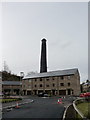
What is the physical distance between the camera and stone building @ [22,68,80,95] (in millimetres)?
57281

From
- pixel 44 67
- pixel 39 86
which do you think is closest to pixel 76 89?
pixel 39 86

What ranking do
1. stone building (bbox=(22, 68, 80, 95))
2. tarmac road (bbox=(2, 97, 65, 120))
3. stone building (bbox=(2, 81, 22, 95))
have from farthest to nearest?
stone building (bbox=(2, 81, 22, 95)) < stone building (bbox=(22, 68, 80, 95)) < tarmac road (bbox=(2, 97, 65, 120))

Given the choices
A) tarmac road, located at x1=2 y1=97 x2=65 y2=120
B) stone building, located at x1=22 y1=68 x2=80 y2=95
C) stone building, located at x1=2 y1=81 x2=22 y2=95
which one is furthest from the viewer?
stone building, located at x1=2 y1=81 x2=22 y2=95

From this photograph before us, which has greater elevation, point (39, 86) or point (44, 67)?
point (44, 67)

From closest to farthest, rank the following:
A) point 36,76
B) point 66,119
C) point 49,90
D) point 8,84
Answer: point 66,119 < point 49,90 < point 36,76 < point 8,84

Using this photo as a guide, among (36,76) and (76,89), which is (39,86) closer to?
(36,76)

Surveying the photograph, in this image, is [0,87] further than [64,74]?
Yes

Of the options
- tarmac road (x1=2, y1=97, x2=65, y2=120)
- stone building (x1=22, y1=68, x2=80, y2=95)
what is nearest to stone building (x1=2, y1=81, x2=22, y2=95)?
stone building (x1=22, y1=68, x2=80, y2=95)

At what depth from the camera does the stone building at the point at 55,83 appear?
5728 centimetres

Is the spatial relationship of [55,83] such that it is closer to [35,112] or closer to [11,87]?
[11,87]

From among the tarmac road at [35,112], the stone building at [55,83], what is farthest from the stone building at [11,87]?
the tarmac road at [35,112]

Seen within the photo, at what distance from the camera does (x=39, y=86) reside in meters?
66.0

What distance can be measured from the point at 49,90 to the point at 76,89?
35.6 feet

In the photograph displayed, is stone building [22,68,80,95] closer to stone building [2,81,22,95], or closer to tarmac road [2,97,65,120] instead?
stone building [2,81,22,95]
